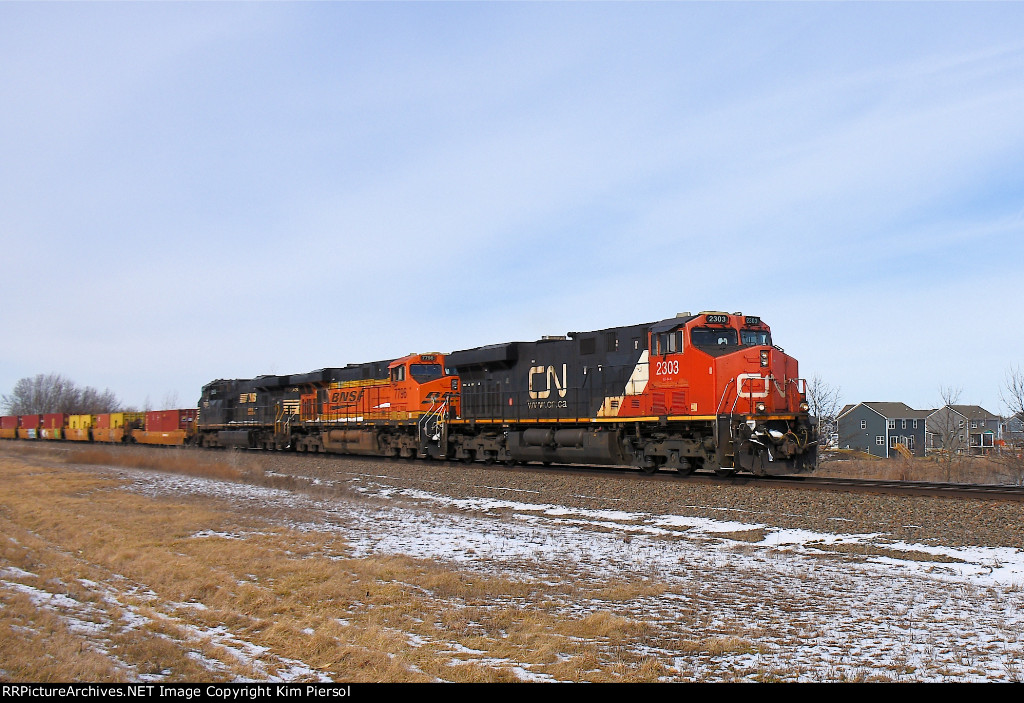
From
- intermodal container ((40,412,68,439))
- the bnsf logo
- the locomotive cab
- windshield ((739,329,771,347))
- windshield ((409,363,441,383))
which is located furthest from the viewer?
intermodal container ((40,412,68,439))

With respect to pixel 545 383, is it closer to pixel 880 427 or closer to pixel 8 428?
pixel 880 427

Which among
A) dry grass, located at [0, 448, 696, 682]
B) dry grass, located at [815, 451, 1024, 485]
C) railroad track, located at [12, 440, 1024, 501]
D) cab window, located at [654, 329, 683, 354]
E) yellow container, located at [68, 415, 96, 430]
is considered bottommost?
dry grass, located at [815, 451, 1024, 485]

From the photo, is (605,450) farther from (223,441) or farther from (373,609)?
(223,441)

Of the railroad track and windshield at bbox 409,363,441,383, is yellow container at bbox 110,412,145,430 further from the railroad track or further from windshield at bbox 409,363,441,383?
the railroad track

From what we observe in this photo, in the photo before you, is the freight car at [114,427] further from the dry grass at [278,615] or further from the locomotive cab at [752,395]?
the dry grass at [278,615]

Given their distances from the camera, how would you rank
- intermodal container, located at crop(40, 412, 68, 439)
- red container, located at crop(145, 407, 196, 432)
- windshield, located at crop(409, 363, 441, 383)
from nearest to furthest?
windshield, located at crop(409, 363, 441, 383)
red container, located at crop(145, 407, 196, 432)
intermodal container, located at crop(40, 412, 68, 439)

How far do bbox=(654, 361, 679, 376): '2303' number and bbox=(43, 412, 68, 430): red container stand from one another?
63463 millimetres

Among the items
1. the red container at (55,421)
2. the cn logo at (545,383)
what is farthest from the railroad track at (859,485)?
the red container at (55,421)

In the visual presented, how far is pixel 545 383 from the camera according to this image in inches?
914

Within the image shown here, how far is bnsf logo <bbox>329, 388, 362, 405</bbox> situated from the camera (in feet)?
109

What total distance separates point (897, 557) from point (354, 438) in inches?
1010

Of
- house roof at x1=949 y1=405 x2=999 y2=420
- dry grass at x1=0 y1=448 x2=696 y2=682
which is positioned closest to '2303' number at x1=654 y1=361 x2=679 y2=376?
dry grass at x1=0 y1=448 x2=696 y2=682

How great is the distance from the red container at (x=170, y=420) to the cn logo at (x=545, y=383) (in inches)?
1304
